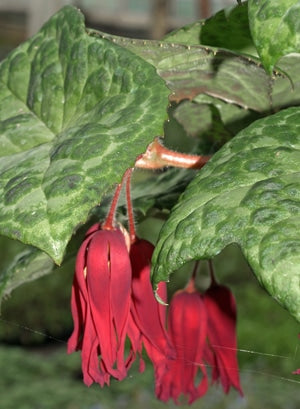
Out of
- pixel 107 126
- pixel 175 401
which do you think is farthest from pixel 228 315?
pixel 107 126

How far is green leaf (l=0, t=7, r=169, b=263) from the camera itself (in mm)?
525

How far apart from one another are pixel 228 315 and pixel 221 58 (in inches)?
8.6

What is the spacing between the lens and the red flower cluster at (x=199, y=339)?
0.65 m

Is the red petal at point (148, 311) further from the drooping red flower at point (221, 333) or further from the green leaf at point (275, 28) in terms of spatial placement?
the green leaf at point (275, 28)

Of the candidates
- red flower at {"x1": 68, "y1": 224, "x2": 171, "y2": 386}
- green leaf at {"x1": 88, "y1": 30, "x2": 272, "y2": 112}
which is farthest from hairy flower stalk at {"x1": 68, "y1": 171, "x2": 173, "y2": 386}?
green leaf at {"x1": 88, "y1": 30, "x2": 272, "y2": 112}

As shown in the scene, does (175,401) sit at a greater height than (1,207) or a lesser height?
lesser

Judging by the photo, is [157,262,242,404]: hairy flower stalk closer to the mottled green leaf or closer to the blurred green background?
the blurred green background

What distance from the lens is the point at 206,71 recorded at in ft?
2.34

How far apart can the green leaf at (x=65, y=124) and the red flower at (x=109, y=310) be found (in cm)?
8

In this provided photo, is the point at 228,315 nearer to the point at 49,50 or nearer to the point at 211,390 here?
the point at 211,390

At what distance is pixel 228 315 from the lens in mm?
748

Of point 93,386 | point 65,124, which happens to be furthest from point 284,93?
point 93,386

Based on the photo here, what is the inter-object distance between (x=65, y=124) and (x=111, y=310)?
0.15 meters

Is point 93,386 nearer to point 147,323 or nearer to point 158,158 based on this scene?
point 147,323
